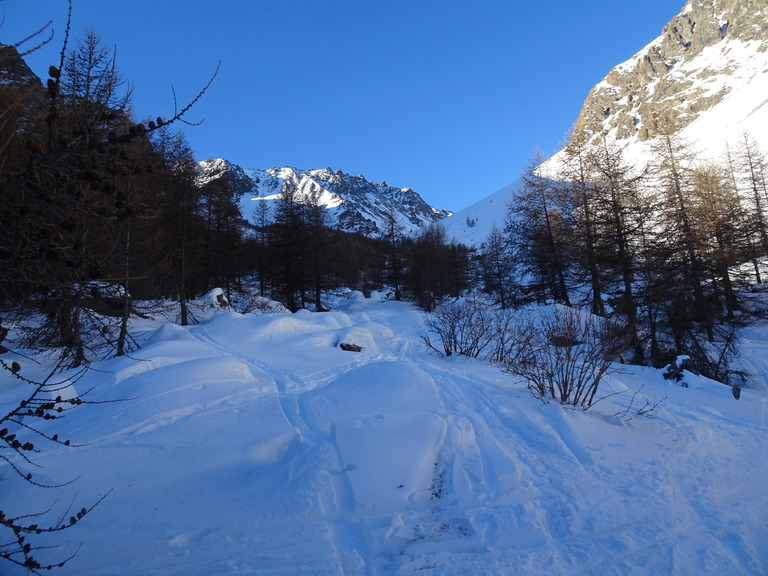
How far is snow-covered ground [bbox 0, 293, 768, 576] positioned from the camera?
8.38ft

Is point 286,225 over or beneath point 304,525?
over

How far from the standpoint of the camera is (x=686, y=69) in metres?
103

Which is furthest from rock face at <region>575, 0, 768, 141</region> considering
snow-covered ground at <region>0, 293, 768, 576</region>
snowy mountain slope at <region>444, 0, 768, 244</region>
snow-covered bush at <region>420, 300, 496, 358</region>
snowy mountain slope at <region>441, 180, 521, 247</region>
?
snow-covered ground at <region>0, 293, 768, 576</region>

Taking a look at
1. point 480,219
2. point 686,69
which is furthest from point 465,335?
point 686,69

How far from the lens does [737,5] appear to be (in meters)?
106

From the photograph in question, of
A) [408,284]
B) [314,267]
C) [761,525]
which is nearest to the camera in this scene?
[761,525]

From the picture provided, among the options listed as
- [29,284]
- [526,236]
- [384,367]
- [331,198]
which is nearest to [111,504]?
[29,284]

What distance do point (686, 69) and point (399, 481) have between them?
147 m

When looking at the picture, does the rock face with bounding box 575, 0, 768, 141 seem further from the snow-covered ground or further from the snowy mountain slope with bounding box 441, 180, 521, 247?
the snow-covered ground

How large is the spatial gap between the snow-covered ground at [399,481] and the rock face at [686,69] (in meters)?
90.3

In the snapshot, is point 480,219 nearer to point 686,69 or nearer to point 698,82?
point 698,82

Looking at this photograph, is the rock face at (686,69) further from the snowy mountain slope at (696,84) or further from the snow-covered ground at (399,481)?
the snow-covered ground at (399,481)

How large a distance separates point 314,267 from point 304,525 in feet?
70.9

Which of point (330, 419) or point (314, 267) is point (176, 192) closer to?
point (314, 267)
